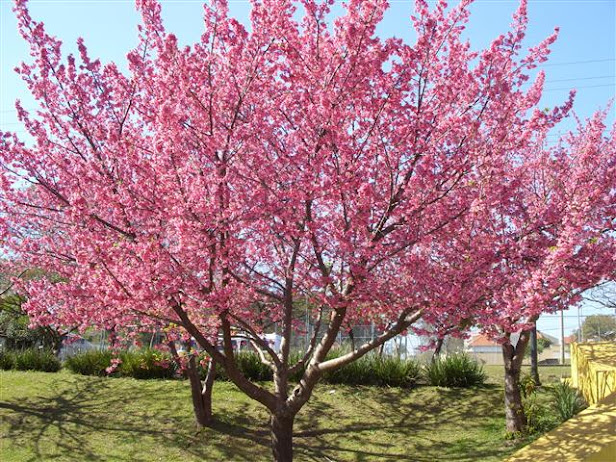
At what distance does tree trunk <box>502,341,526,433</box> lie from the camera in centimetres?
1014

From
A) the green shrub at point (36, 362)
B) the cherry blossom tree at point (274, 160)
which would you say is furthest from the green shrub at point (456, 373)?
the green shrub at point (36, 362)

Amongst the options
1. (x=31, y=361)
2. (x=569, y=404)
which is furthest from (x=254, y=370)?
(x=569, y=404)

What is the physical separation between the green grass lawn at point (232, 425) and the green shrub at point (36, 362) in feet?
5.50

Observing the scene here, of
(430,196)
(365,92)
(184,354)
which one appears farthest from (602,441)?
(184,354)

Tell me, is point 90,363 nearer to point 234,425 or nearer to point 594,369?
point 234,425

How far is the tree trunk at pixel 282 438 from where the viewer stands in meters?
7.68

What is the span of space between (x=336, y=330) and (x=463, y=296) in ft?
6.11

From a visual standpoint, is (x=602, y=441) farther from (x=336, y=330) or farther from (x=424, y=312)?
(x=336, y=330)

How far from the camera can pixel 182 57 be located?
6.57m

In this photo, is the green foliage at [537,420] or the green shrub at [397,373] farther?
the green shrub at [397,373]

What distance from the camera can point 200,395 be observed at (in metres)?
11.7

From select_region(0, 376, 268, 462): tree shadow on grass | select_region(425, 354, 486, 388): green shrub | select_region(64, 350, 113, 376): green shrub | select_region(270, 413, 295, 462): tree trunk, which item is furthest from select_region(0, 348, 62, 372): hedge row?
select_region(270, 413, 295, 462): tree trunk

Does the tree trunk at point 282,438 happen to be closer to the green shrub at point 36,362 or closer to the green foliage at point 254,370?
the green foliage at point 254,370

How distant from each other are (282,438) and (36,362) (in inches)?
463
